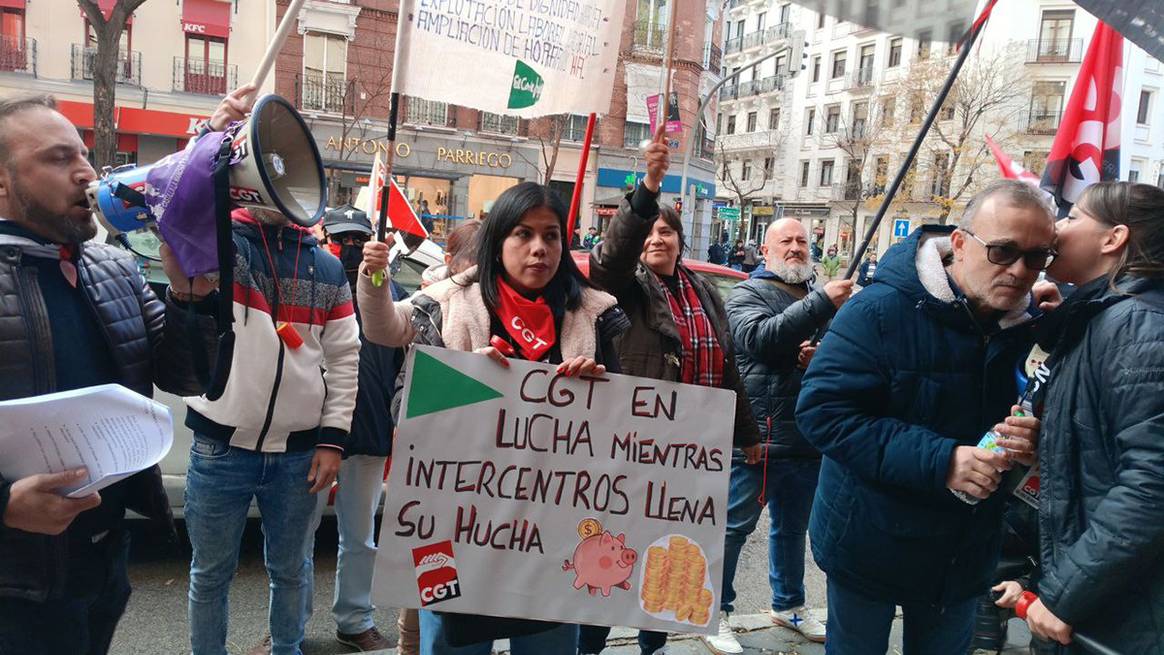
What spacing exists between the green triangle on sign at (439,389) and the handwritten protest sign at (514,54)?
2.87 ft

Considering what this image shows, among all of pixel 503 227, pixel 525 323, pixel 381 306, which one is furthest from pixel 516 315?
pixel 381 306

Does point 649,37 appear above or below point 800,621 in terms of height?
above

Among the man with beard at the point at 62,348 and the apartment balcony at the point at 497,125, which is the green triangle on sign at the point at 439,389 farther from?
the apartment balcony at the point at 497,125

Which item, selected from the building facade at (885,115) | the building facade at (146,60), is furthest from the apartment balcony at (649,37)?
the building facade at (146,60)

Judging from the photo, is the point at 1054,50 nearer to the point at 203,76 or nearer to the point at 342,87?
the point at 342,87

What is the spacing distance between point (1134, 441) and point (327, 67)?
84.8 feet

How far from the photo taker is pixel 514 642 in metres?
2.37

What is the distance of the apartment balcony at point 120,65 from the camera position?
2086 cm

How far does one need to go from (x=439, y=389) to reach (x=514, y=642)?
87 centimetres

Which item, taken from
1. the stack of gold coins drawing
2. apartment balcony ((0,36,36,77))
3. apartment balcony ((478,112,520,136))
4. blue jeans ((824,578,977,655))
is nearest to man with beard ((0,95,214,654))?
the stack of gold coins drawing

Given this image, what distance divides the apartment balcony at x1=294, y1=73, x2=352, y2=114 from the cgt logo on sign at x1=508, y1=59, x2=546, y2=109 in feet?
76.2

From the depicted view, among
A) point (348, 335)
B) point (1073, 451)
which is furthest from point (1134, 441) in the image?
point (348, 335)

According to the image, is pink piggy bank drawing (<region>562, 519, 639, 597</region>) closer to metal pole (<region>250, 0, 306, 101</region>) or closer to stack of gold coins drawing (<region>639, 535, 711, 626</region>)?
stack of gold coins drawing (<region>639, 535, 711, 626</region>)

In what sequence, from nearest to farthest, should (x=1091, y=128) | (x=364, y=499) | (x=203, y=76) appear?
1. (x=364, y=499)
2. (x=1091, y=128)
3. (x=203, y=76)
